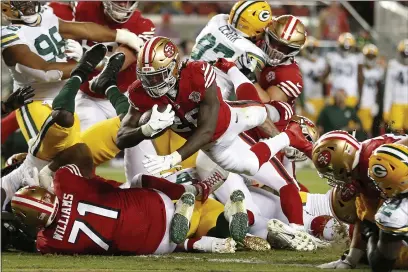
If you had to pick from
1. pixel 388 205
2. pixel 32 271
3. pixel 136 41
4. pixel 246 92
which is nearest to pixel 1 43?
pixel 136 41

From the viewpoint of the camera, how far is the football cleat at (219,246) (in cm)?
575

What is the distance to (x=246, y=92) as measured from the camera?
6.48m

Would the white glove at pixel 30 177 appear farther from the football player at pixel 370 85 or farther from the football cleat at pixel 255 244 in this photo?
the football player at pixel 370 85

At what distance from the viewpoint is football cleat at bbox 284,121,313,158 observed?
639 cm

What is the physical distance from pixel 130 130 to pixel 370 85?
1059 centimetres

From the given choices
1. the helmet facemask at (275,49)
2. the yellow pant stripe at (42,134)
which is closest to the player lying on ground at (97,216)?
the yellow pant stripe at (42,134)

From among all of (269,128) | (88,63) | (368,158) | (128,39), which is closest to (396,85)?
(128,39)

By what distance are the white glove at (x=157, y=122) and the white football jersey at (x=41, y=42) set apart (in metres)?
1.68

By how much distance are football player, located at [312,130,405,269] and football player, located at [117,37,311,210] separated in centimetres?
98

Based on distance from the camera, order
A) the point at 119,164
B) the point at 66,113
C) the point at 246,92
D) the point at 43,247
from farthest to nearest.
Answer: the point at 119,164, the point at 246,92, the point at 66,113, the point at 43,247

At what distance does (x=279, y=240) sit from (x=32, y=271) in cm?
171

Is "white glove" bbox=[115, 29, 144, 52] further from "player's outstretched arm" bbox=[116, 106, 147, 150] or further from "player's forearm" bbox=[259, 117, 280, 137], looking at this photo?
"player's outstretched arm" bbox=[116, 106, 147, 150]

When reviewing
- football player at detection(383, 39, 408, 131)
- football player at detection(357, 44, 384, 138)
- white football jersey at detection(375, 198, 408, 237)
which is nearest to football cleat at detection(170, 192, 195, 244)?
white football jersey at detection(375, 198, 408, 237)

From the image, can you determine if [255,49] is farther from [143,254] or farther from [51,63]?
[143,254]
